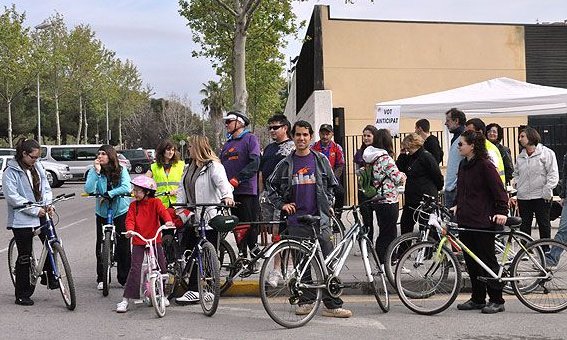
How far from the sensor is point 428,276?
24.4 ft

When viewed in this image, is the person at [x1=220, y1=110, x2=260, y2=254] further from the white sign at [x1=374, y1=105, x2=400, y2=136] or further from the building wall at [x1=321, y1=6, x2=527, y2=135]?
the building wall at [x1=321, y1=6, x2=527, y2=135]

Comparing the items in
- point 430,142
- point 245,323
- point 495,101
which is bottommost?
point 245,323

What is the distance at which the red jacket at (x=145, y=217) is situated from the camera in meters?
7.62

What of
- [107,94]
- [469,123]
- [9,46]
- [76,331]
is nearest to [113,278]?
[76,331]

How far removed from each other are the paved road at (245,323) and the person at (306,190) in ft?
1.61

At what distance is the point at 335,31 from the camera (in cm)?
2064

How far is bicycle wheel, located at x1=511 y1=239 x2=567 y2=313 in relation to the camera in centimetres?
738

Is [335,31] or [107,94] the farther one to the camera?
[107,94]

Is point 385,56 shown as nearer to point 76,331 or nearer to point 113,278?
point 113,278

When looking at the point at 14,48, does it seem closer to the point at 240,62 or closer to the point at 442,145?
the point at 240,62

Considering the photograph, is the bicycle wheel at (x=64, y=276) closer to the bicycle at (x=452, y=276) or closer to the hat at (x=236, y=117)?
the hat at (x=236, y=117)

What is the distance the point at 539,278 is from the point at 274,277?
2.74 meters

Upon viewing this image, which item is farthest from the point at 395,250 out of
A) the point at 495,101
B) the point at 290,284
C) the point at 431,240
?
the point at 495,101

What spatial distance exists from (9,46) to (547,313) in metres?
42.7
